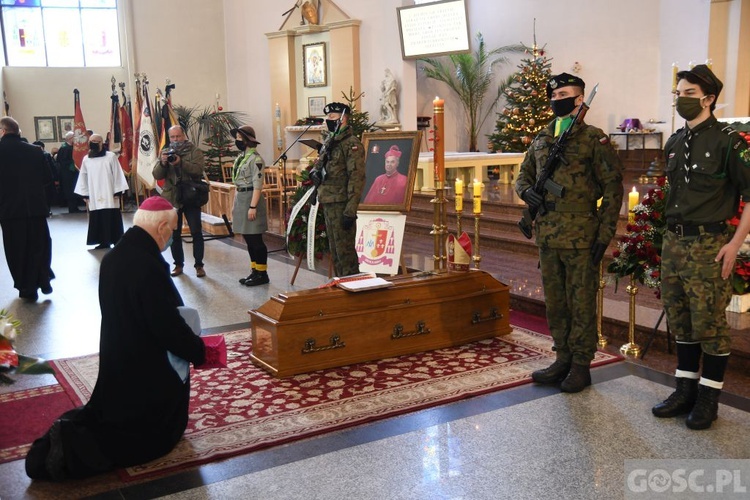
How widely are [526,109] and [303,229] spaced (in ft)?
26.3

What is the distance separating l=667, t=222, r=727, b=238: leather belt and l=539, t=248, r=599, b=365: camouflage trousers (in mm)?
575

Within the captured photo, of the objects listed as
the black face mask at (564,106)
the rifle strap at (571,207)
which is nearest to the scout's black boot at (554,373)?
the rifle strap at (571,207)

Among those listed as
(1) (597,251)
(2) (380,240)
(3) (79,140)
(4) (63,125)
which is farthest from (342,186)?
(4) (63,125)

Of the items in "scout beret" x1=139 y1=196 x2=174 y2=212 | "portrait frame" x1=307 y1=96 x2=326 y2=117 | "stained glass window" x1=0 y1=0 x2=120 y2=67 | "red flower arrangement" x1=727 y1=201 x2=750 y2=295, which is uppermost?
"stained glass window" x1=0 y1=0 x2=120 y2=67

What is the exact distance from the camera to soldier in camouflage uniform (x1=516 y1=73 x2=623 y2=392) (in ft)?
13.5

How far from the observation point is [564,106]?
4.17 metres

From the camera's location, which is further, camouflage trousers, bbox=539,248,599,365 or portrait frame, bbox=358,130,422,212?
portrait frame, bbox=358,130,422,212

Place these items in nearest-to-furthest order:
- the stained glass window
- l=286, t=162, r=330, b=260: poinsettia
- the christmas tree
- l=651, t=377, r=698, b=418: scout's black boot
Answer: l=651, t=377, r=698, b=418: scout's black boot < l=286, t=162, r=330, b=260: poinsettia < the christmas tree < the stained glass window

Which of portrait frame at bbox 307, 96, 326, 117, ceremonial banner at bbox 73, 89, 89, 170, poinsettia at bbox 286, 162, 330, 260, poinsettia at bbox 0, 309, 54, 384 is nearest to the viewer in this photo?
poinsettia at bbox 0, 309, 54, 384

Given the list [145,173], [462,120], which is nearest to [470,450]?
[145,173]

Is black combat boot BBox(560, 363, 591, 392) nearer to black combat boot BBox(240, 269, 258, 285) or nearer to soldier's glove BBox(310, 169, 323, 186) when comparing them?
A: soldier's glove BBox(310, 169, 323, 186)

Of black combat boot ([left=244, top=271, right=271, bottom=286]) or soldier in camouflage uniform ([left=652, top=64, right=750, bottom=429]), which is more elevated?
soldier in camouflage uniform ([left=652, top=64, right=750, bottom=429])

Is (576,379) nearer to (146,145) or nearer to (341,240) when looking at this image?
(341,240)

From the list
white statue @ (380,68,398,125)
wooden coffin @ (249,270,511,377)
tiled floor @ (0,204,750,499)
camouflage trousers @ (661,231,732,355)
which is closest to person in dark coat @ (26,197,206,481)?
tiled floor @ (0,204,750,499)
